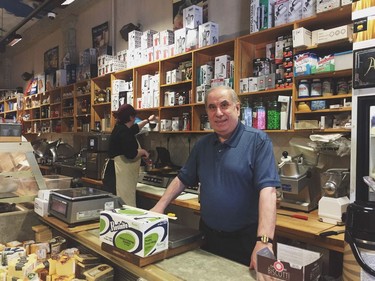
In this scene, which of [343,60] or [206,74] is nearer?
[343,60]

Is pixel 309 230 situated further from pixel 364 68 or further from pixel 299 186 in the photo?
pixel 364 68

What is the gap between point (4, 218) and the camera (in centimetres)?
203

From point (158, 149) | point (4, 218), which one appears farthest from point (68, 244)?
point (158, 149)

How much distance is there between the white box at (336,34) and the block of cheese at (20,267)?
8.03ft

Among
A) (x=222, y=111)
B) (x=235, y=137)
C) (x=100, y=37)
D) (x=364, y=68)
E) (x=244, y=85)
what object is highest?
(x=100, y=37)

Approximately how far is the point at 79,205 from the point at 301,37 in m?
2.06

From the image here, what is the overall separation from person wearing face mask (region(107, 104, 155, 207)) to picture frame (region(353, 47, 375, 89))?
281cm

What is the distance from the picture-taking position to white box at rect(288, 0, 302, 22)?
2.71 m

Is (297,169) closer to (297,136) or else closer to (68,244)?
(297,136)

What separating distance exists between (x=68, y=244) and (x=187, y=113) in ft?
7.48

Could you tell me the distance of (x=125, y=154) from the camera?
3848 mm

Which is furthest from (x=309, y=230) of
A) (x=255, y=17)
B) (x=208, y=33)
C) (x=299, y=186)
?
(x=208, y=33)

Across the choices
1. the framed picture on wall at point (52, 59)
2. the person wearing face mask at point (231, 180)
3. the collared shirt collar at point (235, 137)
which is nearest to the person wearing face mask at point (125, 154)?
the person wearing face mask at point (231, 180)

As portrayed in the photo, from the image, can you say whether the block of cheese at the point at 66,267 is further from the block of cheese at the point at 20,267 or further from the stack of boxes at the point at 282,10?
the stack of boxes at the point at 282,10
